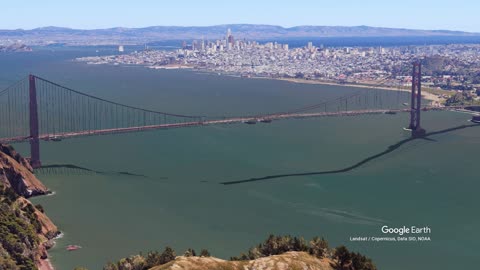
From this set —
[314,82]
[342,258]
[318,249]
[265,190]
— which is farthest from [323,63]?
[342,258]

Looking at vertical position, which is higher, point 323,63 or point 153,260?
point 323,63

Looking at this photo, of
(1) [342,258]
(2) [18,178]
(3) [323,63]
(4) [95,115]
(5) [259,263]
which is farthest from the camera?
(3) [323,63]

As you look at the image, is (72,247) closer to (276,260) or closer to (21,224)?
(21,224)

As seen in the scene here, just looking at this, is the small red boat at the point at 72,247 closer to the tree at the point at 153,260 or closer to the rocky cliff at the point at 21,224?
the rocky cliff at the point at 21,224

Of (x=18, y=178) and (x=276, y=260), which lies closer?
(x=276, y=260)

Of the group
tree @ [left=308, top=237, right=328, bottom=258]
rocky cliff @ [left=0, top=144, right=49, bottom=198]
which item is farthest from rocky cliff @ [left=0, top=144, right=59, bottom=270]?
tree @ [left=308, top=237, right=328, bottom=258]

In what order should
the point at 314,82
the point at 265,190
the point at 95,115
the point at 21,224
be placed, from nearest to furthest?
the point at 21,224 → the point at 265,190 → the point at 95,115 → the point at 314,82

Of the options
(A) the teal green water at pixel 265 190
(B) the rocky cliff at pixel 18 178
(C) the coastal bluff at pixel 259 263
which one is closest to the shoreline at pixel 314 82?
(A) the teal green water at pixel 265 190
